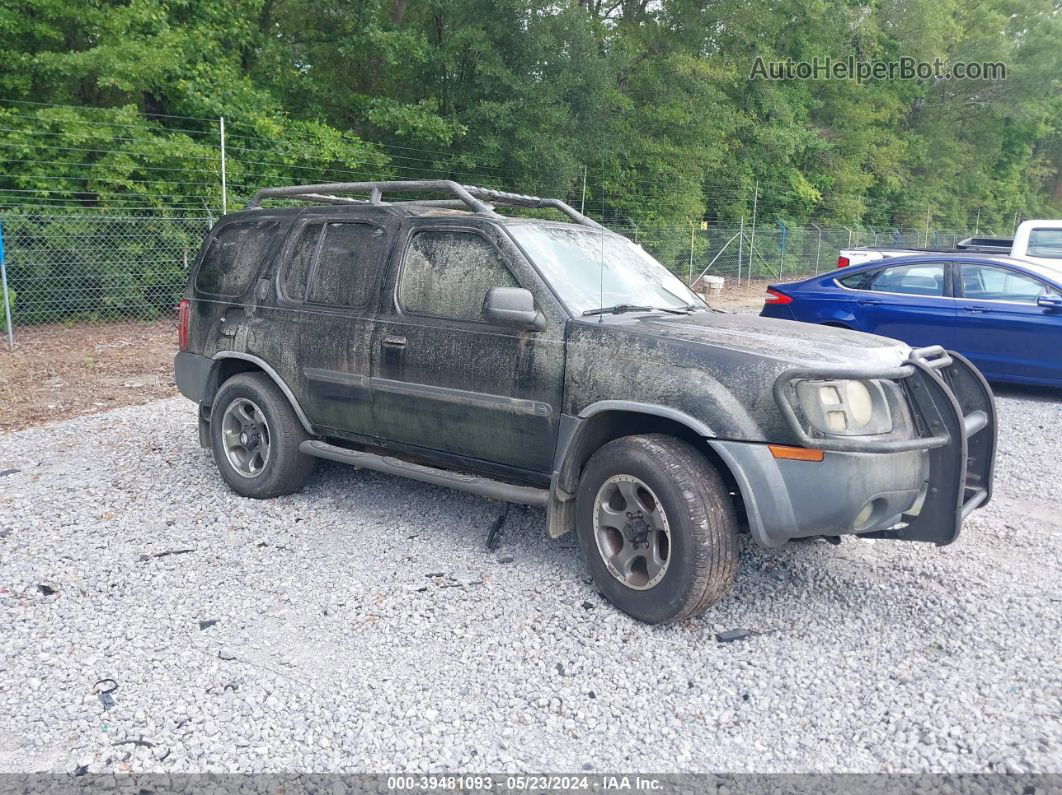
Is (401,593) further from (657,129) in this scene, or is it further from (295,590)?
(657,129)

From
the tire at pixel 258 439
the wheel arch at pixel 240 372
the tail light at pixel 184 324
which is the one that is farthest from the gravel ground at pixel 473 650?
the tail light at pixel 184 324

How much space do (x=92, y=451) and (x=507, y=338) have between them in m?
4.26

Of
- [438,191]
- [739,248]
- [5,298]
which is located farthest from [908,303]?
[739,248]

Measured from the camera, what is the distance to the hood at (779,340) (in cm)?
352

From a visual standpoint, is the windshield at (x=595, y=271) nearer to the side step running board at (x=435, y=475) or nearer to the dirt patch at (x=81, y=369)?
the side step running board at (x=435, y=475)

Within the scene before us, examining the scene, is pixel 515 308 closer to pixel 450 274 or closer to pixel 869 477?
pixel 450 274

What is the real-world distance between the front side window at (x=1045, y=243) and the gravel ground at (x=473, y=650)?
8.35 metres

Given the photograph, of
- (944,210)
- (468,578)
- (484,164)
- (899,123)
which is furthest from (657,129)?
(944,210)

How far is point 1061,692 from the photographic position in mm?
3141

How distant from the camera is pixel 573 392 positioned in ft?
13.0

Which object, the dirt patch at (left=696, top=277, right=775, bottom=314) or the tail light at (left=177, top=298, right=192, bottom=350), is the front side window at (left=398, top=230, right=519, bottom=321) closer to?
the tail light at (left=177, top=298, right=192, bottom=350)

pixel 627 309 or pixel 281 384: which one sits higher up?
pixel 627 309

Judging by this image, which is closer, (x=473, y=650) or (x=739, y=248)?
(x=473, y=650)

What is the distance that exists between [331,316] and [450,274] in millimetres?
915
